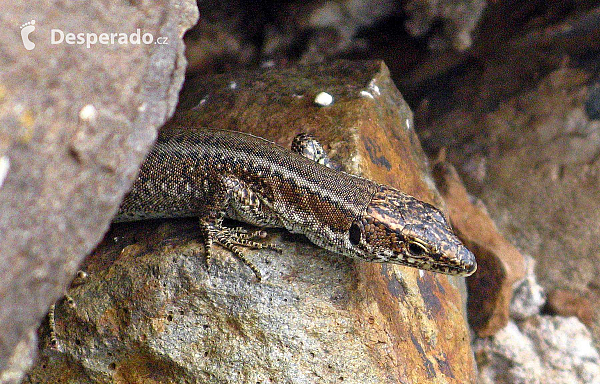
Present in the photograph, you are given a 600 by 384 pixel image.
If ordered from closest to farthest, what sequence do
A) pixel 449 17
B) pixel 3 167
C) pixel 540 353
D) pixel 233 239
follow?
pixel 3 167 < pixel 233 239 < pixel 540 353 < pixel 449 17

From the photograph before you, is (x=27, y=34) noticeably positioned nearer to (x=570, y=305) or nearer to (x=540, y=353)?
(x=540, y=353)

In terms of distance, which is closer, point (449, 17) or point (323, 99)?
point (323, 99)

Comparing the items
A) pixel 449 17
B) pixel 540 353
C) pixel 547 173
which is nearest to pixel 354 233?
pixel 540 353

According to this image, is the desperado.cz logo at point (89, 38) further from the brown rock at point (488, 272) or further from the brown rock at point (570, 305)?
the brown rock at point (570, 305)

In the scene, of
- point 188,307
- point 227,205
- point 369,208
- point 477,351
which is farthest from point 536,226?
point 188,307

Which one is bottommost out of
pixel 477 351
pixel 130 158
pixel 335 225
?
pixel 477 351

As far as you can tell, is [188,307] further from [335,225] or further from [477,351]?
[477,351]

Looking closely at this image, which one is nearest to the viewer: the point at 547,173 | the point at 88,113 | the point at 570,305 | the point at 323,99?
the point at 88,113
